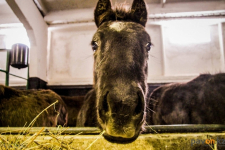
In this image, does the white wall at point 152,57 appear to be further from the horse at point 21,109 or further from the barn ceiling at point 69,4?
the horse at point 21,109

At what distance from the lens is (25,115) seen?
2.88 meters

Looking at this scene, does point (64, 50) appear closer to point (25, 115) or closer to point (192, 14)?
point (25, 115)

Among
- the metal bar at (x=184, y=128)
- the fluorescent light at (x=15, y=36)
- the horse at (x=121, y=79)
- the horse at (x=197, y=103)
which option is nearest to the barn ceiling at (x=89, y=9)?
the fluorescent light at (x=15, y=36)

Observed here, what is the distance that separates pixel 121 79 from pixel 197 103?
210 cm

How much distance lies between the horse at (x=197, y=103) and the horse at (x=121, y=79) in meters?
1.19

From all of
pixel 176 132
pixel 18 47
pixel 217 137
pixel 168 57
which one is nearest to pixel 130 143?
pixel 176 132

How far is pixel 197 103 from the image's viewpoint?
278cm

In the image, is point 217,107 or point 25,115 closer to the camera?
point 217,107

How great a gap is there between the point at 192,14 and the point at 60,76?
7.11 metres

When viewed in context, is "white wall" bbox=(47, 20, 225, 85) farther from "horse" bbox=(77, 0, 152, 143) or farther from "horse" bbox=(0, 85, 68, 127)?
"horse" bbox=(77, 0, 152, 143)

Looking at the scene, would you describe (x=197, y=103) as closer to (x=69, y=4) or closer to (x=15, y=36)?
(x=69, y=4)

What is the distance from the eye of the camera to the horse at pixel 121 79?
3.98 ft

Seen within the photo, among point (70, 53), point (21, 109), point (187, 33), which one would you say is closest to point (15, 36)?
point (70, 53)

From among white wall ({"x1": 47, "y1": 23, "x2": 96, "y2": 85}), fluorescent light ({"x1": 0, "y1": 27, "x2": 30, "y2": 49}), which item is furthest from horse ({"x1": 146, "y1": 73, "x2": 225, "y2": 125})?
fluorescent light ({"x1": 0, "y1": 27, "x2": 30, "y2": 49})
